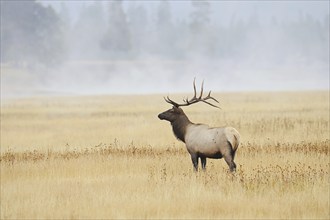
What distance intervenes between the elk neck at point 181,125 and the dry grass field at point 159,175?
2.35ft

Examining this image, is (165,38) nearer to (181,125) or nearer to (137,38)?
(137,38)

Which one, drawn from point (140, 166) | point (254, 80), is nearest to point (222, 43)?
point (254, 80)

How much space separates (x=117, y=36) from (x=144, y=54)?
5.78 metres

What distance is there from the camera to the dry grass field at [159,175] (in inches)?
366

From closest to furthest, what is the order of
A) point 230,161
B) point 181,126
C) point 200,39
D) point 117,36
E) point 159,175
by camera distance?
point 230,161 < point 159,175 < point 181,126 < point 117,36 < point 200,39

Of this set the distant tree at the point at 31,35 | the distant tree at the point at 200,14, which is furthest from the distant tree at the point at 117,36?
the distant tree at the point at 31,35

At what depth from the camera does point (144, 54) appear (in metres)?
84.5

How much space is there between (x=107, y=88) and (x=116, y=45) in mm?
18165

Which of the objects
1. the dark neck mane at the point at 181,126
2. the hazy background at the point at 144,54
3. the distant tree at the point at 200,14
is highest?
the distant tree at the point at 200,14

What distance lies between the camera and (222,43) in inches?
3802

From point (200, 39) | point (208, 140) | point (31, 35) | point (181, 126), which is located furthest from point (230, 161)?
point (200, 39)

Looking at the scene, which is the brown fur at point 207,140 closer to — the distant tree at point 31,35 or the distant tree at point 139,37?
the distant tree at point 31,35

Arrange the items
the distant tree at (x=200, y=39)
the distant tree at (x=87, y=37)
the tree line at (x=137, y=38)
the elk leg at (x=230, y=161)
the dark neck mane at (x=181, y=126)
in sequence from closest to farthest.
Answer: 1. the elk leg at (x=230, y=161)
2. the dark neck mane at (x=181, y=126)
3. the tree line at (x=137, y=38)
4. the distant tree at (x=200, y=39)
5. the distant tree at (x=87, y=37)

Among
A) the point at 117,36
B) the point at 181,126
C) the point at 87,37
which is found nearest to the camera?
the point at 181,126
